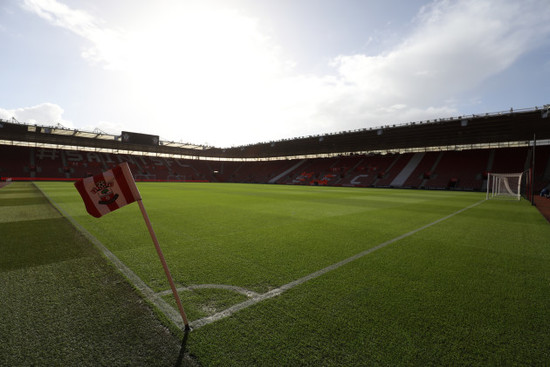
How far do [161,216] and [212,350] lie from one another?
25.5ft

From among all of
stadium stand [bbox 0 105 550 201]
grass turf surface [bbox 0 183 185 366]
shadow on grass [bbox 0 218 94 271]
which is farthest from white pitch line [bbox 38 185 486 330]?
stadium stand [bbox 0 105 550 201]

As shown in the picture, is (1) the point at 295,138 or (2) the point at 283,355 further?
(1) the point at 295,138

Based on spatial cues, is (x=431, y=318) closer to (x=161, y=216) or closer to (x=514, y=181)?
(x=161, y=216)

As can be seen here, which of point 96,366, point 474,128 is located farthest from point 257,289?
point 474,128

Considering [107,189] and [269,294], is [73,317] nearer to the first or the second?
[107,189]

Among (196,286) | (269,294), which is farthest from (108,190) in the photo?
(269,294)

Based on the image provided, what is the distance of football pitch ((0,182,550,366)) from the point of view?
84.1 inches

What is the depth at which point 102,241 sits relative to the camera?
5.50 m

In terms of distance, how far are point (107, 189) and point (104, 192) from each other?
0.13 ft

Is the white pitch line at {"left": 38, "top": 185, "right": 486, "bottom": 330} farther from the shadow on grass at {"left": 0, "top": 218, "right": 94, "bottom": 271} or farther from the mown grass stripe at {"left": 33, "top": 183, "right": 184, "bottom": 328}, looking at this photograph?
the shadow on grass at {"left": 0, "top": 218, "right": 94, "bottom": 271}

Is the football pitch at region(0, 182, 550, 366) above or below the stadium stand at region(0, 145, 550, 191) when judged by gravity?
below

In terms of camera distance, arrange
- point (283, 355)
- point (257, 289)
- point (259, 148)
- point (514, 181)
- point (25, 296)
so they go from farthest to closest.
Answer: point (259, 148), point (514, 181), point (257, 289), point (25, 296), point (283, 355)

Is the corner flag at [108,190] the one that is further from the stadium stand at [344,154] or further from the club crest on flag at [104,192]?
the stadium stand at [344,154]

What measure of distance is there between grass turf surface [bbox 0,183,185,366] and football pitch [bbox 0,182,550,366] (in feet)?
0.22
